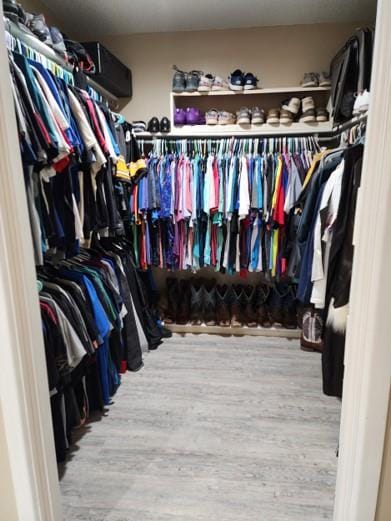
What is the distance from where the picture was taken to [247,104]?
2959 mm

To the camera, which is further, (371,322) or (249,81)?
(249,81)

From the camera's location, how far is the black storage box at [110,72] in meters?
2.36

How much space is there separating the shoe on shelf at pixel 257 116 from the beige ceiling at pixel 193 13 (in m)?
0.74

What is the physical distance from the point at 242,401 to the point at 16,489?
140 cm

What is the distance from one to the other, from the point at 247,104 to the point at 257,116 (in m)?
0.36

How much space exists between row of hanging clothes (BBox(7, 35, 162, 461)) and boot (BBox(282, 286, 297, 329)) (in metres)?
1.41

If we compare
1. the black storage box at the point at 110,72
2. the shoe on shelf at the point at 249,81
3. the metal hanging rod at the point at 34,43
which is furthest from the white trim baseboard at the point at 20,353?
the shoe on shelf at the point at 249,81

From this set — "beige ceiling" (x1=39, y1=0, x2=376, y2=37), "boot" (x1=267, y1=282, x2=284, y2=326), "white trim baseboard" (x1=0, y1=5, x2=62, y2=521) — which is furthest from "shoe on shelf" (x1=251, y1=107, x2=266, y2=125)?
"white trim baseboard" (x1=0, y1=5, x2=62, y2=521)

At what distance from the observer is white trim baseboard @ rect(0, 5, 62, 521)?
85 cm

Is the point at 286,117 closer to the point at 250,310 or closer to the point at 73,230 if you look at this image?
the point at 250,310

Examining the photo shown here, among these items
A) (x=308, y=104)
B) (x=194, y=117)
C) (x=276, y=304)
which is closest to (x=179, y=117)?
(x=194, y=117)

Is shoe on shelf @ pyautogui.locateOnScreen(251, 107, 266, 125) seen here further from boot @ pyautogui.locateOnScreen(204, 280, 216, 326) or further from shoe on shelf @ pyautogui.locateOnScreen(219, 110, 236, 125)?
boot @ pyautogui.locateOnScreen(204, 280, 216, 326)

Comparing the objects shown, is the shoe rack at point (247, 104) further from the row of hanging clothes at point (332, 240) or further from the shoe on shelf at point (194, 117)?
the row of hanging clothes at point (332, 240)

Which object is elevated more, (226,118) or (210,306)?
(226,118)
